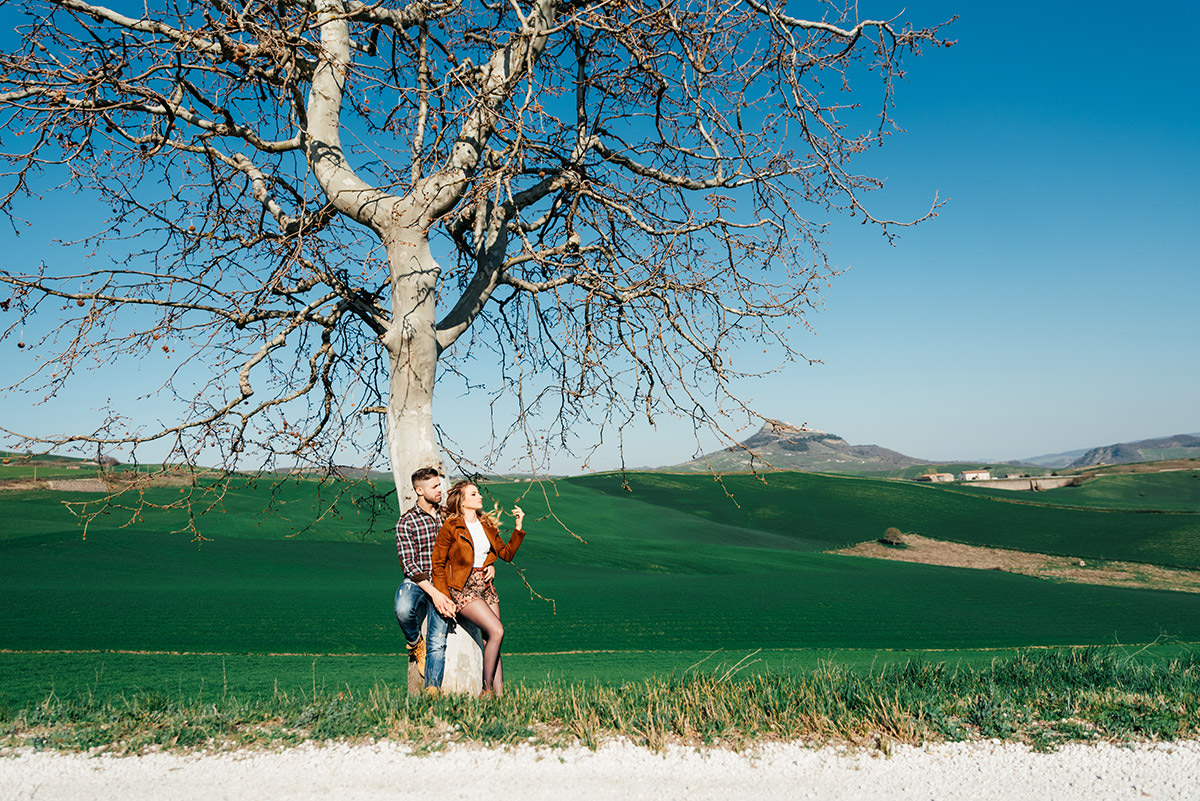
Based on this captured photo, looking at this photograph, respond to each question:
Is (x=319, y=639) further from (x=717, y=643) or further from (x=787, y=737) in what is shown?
(x=787, y=737)

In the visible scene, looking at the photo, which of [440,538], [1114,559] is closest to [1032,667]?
[440,538]

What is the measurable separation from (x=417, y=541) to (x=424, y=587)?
0.36 metres

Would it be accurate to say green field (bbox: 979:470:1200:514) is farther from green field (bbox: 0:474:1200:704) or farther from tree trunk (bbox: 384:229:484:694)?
tree trunk (bbox: 384:229:484:694)

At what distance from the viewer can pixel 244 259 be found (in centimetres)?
704

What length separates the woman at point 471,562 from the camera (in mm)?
5453

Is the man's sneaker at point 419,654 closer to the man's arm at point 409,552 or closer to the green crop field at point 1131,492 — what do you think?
the man's arm at point 409,552

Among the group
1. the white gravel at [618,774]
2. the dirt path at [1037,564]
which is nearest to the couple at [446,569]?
the white gravel at [618,774]

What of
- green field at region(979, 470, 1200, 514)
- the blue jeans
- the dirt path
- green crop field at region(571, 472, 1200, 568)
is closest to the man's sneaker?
the blue jeans

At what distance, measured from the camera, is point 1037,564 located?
28438mm

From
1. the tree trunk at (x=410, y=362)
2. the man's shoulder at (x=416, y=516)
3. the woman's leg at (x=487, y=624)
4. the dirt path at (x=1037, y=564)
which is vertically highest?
the tree trunk at (x=410, y=362)

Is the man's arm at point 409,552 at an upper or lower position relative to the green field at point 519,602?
upper

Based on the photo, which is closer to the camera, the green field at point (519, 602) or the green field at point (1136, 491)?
the green field at point (519, 602)

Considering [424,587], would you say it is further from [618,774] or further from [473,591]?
[618,774]

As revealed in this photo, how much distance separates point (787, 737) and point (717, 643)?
25.7 ft
